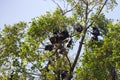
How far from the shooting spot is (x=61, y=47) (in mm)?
24875

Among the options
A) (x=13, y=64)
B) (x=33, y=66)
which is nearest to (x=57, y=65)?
(x=33, y=66)

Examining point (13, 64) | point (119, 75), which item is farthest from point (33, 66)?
point (119, 75)

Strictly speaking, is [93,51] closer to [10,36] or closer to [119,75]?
[119,75]

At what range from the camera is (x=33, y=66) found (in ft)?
78.4

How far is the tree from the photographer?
2364cm

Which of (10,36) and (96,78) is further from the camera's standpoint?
(10,36)

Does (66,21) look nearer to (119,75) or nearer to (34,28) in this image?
(34,28)

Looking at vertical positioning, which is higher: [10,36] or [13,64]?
[10,36]

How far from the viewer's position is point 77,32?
85.7ft

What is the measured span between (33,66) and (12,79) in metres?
2.05

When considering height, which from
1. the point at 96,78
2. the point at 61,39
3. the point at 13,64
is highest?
the point at 61,39

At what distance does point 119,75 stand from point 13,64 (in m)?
7.70

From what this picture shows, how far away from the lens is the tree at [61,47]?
23641 mm

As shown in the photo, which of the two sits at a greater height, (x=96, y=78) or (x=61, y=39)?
(x=61, y=39)
